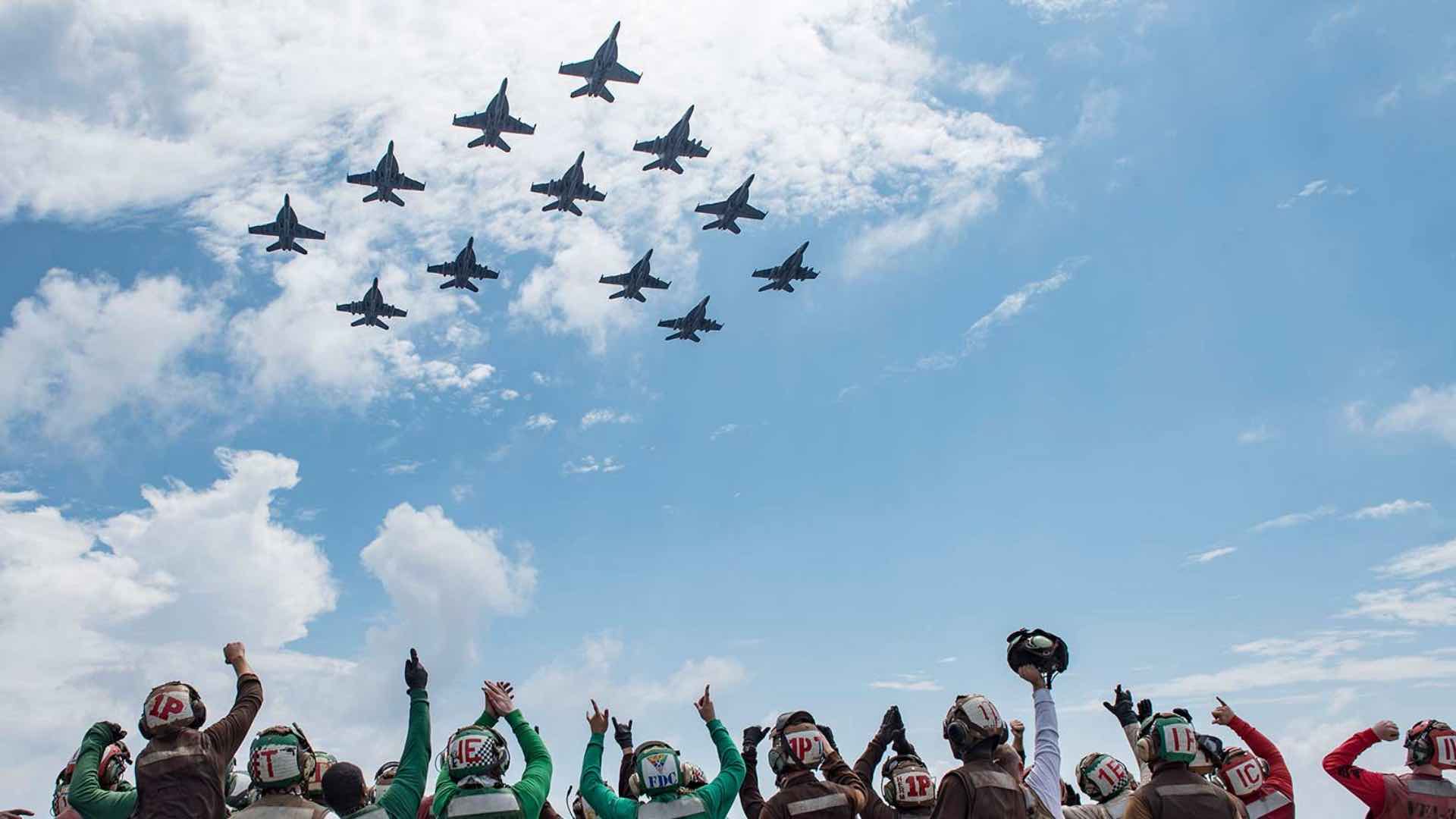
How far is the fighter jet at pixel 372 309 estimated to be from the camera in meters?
75.6

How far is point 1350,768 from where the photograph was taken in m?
12.5

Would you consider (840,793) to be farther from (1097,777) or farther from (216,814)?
(216,814)

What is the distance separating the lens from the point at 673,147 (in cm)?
7362

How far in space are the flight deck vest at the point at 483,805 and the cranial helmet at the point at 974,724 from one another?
12.7 feet

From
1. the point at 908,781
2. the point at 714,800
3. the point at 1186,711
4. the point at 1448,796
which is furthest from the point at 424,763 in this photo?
the point at 1448,796

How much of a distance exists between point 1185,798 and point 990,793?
236 cm

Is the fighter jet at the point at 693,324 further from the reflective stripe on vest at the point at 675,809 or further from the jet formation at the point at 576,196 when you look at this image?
the reflective stripe on vest at the point at 675,809

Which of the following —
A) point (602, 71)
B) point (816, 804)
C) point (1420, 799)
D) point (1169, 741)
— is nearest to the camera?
point (1169, 741)

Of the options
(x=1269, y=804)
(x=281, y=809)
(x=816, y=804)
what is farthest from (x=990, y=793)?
(x=281, y=809)

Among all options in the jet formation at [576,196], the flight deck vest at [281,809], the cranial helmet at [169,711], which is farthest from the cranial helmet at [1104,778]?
the jet formation at [576,196]

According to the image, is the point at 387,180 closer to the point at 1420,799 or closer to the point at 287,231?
the point at 287,231

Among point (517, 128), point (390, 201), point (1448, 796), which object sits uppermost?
point (517, 128)

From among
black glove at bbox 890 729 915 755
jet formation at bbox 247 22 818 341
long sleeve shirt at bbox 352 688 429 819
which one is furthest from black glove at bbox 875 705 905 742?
jet formation at bbox 247 22 818 341

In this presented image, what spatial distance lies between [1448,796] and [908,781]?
22.4 ft
